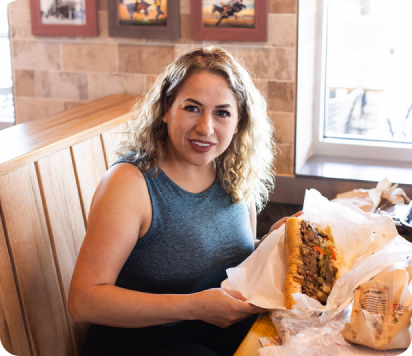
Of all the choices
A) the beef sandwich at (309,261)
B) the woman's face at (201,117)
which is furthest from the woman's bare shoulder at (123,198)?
the beef sandwich at (309,261)

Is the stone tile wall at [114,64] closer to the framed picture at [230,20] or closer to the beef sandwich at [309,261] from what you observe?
the framed picture at [230,20]

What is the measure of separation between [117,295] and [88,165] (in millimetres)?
630

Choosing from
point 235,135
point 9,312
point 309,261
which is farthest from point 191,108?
point 9,312

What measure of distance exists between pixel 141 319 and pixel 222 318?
0.69ft

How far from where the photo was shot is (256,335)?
1.04 meters

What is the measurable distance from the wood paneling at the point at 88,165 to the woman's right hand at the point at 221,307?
646 millimetres

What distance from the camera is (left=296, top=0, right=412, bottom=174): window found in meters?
2.22

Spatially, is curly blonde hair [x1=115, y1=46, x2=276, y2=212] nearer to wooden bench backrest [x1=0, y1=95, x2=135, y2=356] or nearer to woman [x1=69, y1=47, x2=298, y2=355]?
woman [x1=69, y1=47, x2=298, y2=355]

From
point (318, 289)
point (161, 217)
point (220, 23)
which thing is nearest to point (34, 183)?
point (161, 217)

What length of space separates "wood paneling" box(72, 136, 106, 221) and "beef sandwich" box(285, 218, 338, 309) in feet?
2.43

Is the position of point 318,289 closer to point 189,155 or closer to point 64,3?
point 189,155

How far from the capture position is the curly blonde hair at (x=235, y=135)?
1.33 metres

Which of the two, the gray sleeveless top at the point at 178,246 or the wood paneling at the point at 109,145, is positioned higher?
the wood paneling at the point at 109,145

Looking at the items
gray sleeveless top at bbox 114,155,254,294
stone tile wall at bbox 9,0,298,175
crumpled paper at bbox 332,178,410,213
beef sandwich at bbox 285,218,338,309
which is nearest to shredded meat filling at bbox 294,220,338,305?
beef sandwich at bbox 285,218,338,309
